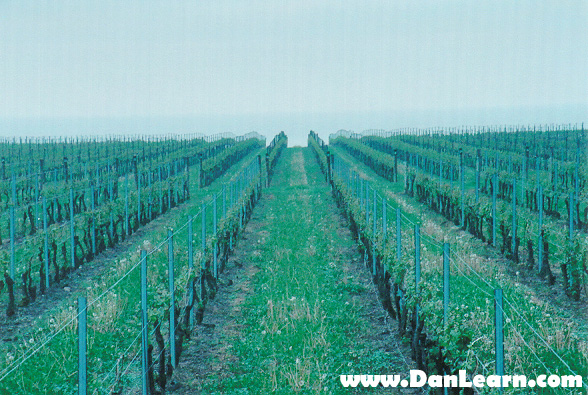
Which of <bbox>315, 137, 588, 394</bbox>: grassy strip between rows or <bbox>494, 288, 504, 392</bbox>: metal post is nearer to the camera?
<bbox>494, 288, 504, 392</bbox>: metal post

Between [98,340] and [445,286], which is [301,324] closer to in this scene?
[445,286]

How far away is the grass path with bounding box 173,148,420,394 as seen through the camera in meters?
6.70

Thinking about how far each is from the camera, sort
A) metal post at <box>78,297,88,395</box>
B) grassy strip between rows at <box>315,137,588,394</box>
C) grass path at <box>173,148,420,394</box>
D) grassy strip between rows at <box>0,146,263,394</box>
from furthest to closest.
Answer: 1. grass path at <box>173,148,420,394</box>
2. grassy strip between rows at <box>0,146,263,394</box>
3. grassy strip between rows at <box>315,137,588,394</box>
4. metal post at <box>78,297,88,395</box>

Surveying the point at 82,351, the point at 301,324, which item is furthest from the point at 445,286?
the point at 82,351

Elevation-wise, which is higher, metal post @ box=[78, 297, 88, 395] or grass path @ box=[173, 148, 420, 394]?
metal post @ box=[78, 297, 88, 395]

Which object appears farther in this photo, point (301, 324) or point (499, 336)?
point (301, 324)

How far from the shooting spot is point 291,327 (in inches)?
322

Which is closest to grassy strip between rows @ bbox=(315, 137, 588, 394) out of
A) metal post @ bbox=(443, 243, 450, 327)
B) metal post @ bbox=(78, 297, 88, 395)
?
metal post @ bbox=(443, 243, 450, 327)

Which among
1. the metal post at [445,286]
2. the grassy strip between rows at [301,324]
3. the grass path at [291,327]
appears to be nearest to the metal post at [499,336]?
the metal post at [445,286]

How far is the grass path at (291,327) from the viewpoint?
6.70 m

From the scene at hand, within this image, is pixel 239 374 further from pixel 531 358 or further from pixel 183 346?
pixel 531 358

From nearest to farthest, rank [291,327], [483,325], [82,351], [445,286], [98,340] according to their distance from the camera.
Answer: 1. [82,351]
2. [445,286]
3. [483,325]
4. [98,340]
5. [291,327]

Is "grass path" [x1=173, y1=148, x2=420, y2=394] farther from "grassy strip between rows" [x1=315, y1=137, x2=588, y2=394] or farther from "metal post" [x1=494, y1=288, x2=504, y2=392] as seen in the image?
"metal post" [x1=494, y1=288, x2=504, y2=392]

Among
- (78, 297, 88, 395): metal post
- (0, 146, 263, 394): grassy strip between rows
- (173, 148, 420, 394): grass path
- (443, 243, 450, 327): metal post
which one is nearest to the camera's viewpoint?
(78, 297, 88, 395): metal post
